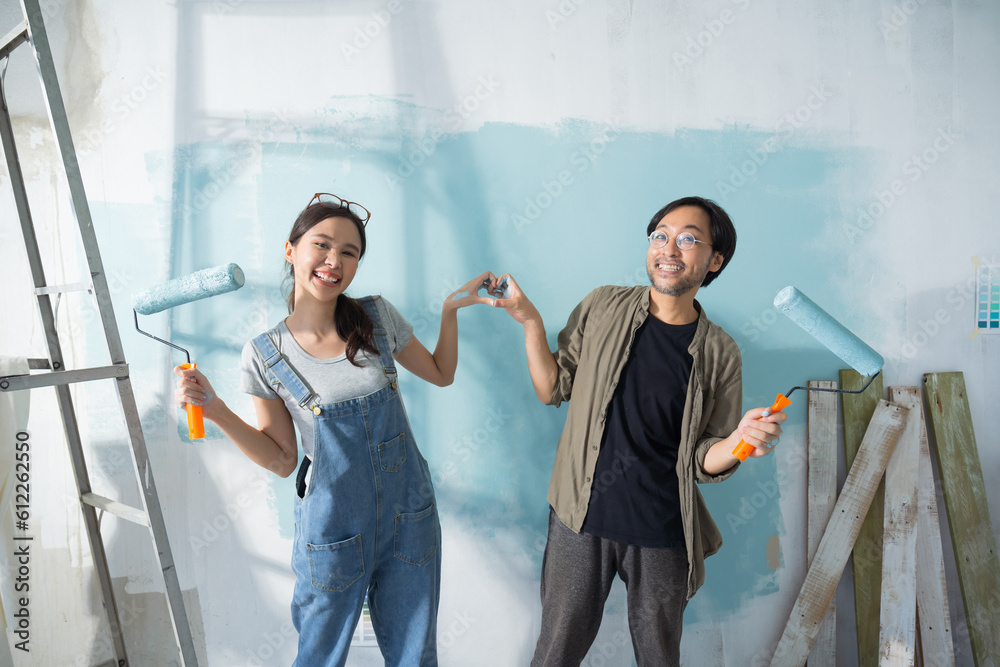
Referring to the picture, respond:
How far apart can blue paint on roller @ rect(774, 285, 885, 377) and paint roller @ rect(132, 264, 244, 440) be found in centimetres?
133

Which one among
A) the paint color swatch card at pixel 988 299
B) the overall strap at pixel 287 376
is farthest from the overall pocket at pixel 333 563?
the paint color swatch card at pixel 988 299

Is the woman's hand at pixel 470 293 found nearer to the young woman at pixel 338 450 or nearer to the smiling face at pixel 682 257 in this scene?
the young woman at pixel 338 450

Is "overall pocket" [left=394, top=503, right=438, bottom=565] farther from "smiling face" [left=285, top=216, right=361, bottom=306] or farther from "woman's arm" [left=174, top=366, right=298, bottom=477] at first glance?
"smiling face" [left=285, top=216, right=361, bottom=306]

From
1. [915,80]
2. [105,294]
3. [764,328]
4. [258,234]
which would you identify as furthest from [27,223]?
[915,80]

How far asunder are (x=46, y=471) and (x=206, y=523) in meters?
0.58

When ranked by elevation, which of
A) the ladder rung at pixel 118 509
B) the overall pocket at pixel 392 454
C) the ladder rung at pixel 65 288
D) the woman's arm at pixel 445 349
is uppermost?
the ladder rung at pixel 65 288

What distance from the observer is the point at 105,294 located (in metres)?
1.44

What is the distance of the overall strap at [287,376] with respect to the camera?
1.51m

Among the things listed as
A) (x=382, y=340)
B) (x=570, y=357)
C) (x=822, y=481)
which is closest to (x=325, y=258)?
(x=382, y=340)

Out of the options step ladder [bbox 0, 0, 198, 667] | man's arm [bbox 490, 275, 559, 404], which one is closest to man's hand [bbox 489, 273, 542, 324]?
man's arm [bbox 490, 275, 559, 404]

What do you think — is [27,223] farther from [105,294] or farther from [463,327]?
[463,327]

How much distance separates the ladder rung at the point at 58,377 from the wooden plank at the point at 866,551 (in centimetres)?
231

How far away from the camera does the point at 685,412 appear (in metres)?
1.58

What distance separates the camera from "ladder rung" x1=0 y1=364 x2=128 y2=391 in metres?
1.30
